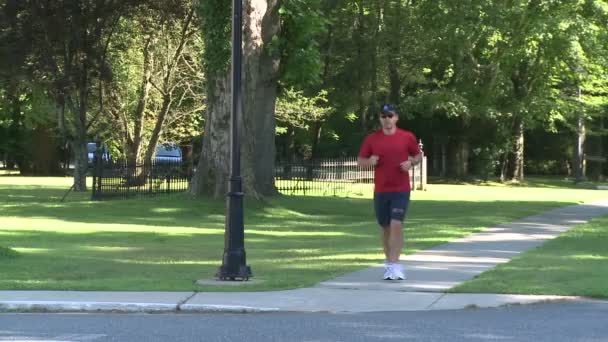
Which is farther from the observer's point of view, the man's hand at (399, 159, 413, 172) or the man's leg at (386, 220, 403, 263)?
the man's leg at (386, 220, 403, 263)

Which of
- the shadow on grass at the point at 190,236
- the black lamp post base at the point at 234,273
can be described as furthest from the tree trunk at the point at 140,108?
the black lamp post base at the point at 234,273

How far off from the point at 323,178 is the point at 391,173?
77.8ft

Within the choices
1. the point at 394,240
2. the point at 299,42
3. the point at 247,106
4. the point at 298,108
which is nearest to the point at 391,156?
the point at 394,240

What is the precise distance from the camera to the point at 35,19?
98.4ft

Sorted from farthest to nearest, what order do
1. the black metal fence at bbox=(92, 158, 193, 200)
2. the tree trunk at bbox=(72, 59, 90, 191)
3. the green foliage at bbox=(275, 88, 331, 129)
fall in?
the green foliage at bbox=(275, 88, 331, 129)
the tree trunk at bbox=(72, 59, 90, 191)
the black metal fence at bbox=(92, 158, 193, 200)

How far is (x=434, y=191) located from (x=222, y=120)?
15238 millimetres

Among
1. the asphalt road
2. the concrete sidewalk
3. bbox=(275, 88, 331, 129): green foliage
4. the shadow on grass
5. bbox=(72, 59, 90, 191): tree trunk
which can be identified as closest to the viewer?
the asphalt road

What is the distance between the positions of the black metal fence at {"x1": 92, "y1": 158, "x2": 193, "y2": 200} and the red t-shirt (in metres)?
18.4

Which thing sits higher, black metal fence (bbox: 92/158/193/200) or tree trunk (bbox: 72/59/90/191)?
tree trunk (bbox: 72/59/90/191)

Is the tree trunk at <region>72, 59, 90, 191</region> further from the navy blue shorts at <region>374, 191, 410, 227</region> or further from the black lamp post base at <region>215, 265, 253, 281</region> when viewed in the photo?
the navy blue shorts at <region>374, 191, 410, 227</region>

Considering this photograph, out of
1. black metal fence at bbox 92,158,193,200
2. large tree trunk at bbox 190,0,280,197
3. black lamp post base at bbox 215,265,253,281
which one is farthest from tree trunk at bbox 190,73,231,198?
black lamp post base at bbox 215,265,253,281

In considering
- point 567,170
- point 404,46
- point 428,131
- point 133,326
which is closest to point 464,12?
point 404,46

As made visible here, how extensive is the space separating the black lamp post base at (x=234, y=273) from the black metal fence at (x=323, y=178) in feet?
66.7

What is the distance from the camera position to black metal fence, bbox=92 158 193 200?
93.2ft
